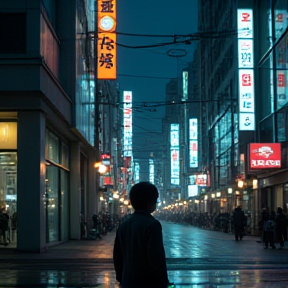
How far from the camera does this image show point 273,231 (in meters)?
25.9

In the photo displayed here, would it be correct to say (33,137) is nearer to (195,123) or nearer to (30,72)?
(30,72)

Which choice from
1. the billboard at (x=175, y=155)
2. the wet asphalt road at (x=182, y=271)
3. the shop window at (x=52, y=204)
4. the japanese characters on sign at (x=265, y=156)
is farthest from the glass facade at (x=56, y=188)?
the billboard at (x=175, y=155)

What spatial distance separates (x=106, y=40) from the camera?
113 ft

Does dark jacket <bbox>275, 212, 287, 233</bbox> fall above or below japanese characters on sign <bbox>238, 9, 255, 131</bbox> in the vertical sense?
below

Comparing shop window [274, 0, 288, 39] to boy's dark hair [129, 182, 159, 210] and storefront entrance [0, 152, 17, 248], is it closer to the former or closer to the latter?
Answer: storefront entrance [0, 152, 17, 248]

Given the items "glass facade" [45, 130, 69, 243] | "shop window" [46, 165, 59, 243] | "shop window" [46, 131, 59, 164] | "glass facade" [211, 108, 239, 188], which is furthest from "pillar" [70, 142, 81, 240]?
"glass facade" [211, 108, 239, 188]

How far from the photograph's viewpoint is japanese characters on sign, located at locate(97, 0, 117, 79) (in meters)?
34.2

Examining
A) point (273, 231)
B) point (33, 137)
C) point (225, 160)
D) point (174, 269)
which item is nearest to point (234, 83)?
point (225, 160)

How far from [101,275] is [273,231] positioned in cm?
1257

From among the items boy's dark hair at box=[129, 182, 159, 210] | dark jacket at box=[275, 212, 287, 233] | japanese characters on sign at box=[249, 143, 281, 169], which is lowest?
dark jacket at box=[275, 212, 287, 233]

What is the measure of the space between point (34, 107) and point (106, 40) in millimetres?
13596

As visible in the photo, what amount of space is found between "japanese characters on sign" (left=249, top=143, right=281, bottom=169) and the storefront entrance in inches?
623

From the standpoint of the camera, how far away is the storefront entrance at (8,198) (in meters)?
23.0

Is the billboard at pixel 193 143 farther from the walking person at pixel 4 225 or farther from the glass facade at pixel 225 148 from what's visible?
the walking person at pixel 4 225
